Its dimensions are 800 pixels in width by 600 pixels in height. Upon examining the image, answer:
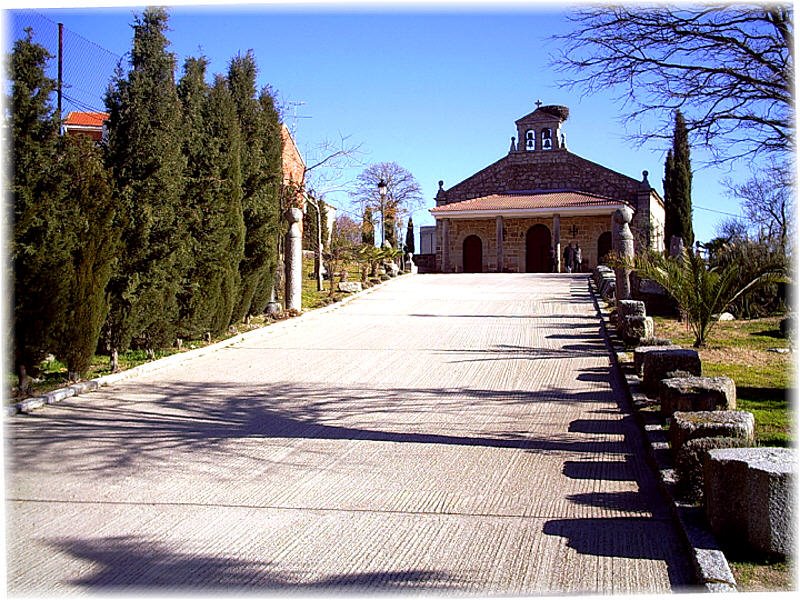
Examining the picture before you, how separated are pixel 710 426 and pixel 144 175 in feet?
25.0

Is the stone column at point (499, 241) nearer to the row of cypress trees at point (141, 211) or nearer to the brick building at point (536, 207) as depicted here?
the brick building at point (536, 207)

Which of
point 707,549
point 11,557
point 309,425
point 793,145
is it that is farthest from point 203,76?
point 707,549

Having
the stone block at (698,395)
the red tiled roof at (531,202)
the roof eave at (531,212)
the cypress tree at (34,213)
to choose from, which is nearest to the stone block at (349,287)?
the cypress tree at (34,213)

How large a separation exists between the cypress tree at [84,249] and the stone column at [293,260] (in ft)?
25.9

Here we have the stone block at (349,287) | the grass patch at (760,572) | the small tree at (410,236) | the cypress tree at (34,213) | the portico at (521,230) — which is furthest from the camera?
the small tree at (410,236)

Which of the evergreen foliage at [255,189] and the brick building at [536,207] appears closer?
→ the evergreen foliage at [255,189]

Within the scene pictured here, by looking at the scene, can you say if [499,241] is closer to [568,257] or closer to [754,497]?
[568,257]

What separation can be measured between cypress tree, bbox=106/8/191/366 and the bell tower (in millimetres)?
33590

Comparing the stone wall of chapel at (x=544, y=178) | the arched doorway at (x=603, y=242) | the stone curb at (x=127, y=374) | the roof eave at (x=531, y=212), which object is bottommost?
the stone curb at (x=127, y=374)

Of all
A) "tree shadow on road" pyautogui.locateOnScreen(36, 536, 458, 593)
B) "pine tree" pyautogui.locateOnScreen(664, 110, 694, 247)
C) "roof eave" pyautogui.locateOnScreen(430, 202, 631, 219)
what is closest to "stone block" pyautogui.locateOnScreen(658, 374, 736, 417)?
"tree shadow on road" pyautogui.locateOnScreen(36, 536, 458, 593)

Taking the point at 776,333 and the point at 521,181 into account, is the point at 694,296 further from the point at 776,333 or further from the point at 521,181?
the point at 521,181

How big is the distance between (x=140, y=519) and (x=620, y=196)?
37.5 metres

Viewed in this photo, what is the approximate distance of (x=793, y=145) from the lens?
7336 mm

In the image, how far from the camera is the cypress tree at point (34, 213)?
26.0ft
